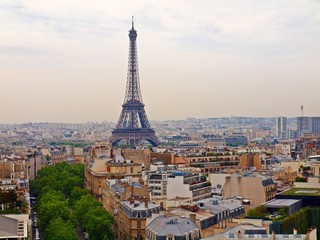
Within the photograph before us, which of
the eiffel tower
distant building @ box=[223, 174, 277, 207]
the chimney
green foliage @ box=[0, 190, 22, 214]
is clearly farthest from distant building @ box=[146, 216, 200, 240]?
the eiffel tower

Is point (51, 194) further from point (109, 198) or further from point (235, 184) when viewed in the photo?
point (235, 184)

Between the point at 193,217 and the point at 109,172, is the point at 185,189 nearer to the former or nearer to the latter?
the point at 193,217

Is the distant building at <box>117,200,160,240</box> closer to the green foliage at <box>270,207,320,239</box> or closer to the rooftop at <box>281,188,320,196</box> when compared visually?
the rooftop at <box>281,188,320,196</box>

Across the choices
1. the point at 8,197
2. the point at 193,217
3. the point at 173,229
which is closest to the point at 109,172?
the point at 8,197

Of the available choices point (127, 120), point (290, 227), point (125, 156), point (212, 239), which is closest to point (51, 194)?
point (125, 156)

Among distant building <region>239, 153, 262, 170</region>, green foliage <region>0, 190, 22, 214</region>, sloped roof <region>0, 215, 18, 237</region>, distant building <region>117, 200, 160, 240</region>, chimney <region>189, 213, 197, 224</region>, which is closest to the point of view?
A: sloped roof <region>0, 215, 18, 237</region>

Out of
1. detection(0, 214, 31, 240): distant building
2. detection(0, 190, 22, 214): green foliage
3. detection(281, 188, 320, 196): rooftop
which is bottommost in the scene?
detection(0, 190, 22, 214): green foliage

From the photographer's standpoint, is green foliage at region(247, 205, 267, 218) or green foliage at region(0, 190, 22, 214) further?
green foliage at region(0, 190, 22, 214)

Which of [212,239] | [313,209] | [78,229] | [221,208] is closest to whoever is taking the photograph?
[212,239]

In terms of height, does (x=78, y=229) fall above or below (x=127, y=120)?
below
